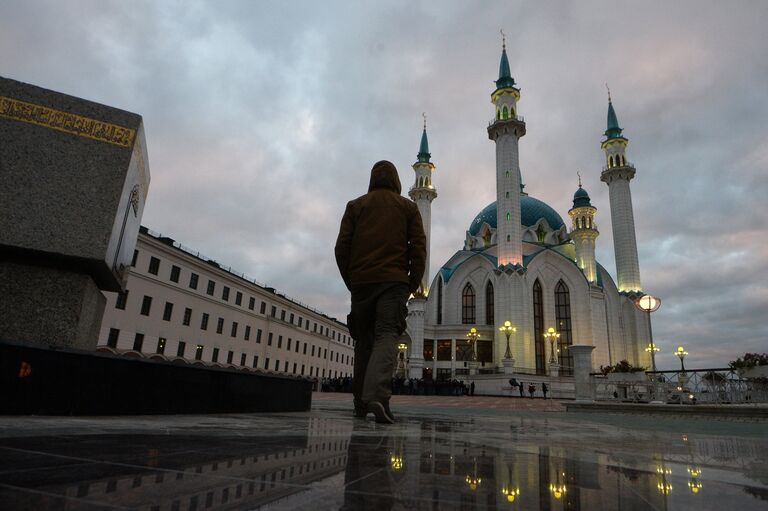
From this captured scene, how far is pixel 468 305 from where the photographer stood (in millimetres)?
50031

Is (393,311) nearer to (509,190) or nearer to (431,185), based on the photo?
(509,190)

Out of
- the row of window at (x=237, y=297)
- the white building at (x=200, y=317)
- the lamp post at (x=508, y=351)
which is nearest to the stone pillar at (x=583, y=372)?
the row of window at (x=237, y=297)

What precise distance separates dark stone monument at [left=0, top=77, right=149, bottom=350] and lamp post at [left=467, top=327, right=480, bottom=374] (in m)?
39.5

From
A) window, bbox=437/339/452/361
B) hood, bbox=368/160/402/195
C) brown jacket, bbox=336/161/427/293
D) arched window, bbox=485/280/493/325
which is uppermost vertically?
arched window, bbox=485/280/493/325

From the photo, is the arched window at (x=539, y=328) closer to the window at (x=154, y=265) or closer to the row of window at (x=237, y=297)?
the row of window at (x=237, y=297)

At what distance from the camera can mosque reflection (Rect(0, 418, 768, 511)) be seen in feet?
4.15

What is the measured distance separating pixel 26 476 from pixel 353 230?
364 centimetres

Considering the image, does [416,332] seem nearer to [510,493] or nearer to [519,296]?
[519,296]

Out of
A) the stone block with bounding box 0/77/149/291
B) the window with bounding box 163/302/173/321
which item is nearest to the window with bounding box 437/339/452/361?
the window with bounding box 163/302/173/321

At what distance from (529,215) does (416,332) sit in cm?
2438

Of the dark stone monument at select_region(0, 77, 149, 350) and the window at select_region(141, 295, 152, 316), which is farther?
the window at select_region(141, 295, 152, 316)

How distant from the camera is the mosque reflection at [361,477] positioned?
4.15 feet

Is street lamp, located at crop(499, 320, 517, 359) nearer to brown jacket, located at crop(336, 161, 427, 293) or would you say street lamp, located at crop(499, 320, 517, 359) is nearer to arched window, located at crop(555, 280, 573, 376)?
arched window, located at crop(555, 280, 573, 376)

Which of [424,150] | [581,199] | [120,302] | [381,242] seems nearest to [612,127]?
[581,199]
